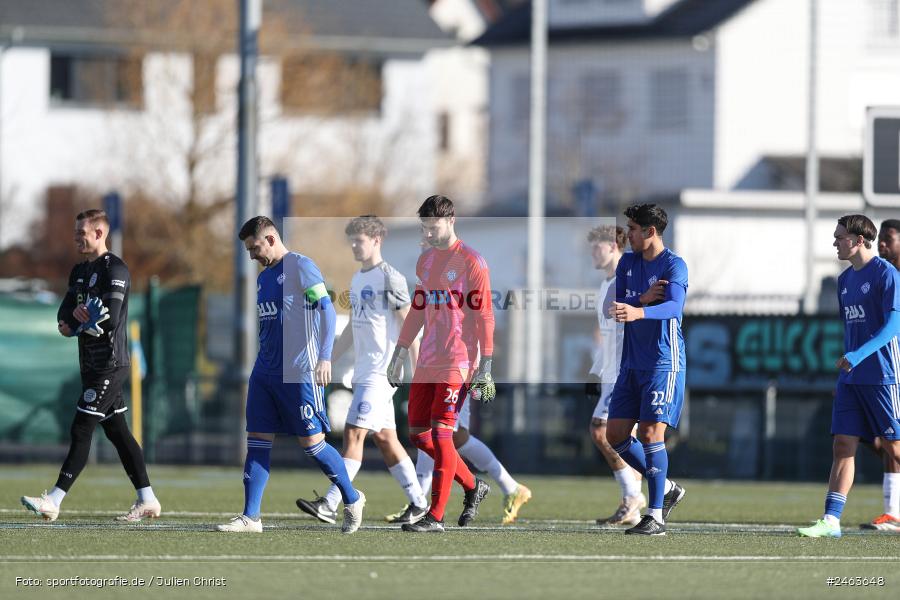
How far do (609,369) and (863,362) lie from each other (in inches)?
87.1

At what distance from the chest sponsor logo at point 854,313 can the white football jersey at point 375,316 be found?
10.3 feet

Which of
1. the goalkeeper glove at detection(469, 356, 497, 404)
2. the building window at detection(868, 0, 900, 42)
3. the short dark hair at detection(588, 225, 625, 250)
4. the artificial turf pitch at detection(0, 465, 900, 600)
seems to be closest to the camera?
the artificial turf pitch at detection(0, 465, 900, 600)

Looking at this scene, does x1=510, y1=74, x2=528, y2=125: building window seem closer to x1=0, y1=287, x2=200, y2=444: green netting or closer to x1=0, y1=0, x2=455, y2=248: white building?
x1=0, y1=0, x2=455, y2=248: white building

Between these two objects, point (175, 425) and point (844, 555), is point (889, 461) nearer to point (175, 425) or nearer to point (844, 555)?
point (844, 555)

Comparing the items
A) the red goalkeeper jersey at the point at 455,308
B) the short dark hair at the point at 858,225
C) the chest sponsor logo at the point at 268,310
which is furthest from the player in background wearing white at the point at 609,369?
the chest sponsor logo at the point at 268,310

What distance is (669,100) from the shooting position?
161 ft

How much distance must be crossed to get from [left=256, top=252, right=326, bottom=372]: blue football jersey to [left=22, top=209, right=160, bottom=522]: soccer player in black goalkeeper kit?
1465mm

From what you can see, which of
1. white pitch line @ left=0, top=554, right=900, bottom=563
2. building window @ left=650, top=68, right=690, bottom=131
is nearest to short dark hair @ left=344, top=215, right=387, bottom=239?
white pitch line @ left=0, top=554, right=900, bottom=563

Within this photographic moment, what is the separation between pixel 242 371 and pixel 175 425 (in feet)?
4.19

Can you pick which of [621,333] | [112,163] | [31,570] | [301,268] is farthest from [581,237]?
[31,570]

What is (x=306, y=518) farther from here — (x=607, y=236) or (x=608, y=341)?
(x=607, y=236)

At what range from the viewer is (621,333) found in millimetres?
14055

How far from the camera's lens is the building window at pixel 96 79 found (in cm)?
3891

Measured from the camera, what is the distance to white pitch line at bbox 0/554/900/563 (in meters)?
10.3
